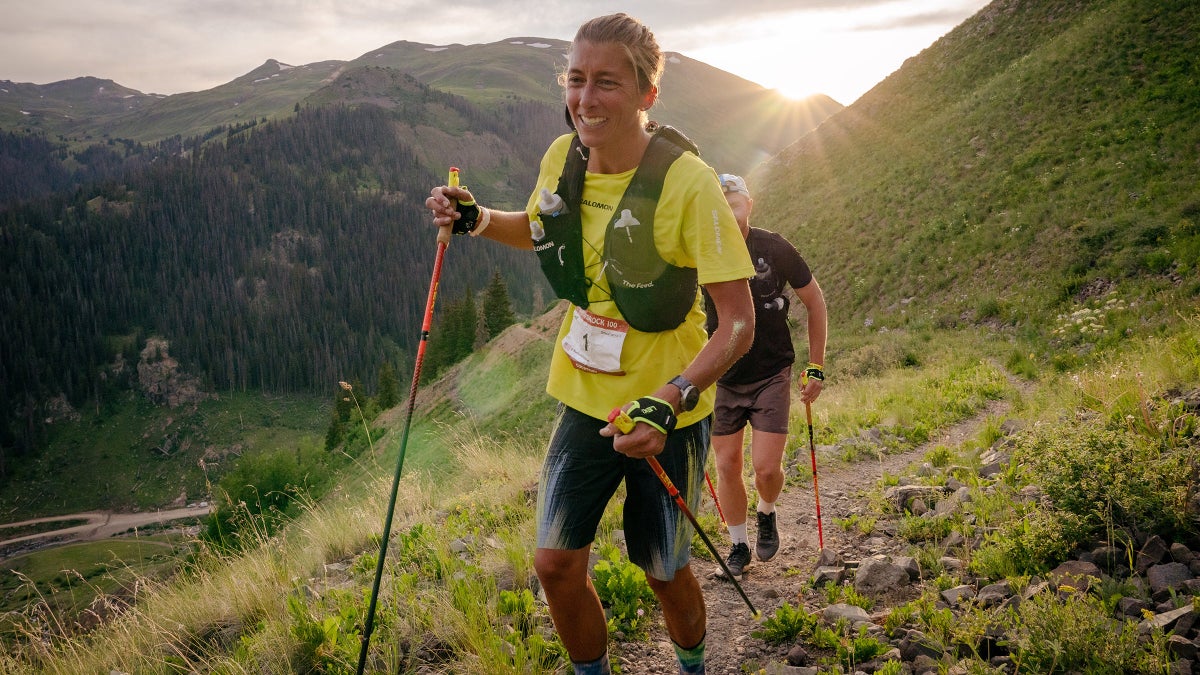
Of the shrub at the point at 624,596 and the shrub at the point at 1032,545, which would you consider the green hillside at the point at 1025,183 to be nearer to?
the shrub at the point at 1032,545

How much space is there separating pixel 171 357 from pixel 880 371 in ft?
595

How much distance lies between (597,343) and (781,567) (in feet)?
10.5

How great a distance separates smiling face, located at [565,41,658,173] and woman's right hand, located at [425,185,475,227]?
0.74 m

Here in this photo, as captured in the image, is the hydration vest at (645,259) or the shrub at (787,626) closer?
the hydration vest at (645,259)

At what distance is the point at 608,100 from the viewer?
258 centimetres

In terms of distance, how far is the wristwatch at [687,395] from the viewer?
2.43m

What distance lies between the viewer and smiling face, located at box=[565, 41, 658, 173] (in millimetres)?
2574

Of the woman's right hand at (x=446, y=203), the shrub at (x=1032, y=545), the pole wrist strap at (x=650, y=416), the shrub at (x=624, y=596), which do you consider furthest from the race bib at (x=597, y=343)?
the shrub at (x=1032, y=545)

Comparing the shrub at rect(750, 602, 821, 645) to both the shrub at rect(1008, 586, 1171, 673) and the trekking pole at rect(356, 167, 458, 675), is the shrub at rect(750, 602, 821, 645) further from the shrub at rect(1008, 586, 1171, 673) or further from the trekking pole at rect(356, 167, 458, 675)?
the trekking pole at rect(356, 167, 458, 675)

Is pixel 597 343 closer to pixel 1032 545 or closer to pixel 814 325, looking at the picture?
pixel 1032 545

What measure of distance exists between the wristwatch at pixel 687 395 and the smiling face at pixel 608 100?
97cm

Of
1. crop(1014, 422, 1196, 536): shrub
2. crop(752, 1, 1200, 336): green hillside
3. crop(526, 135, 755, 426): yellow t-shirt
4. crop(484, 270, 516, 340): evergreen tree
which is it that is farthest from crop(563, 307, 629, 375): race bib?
crop(484, 270, 516, 340): evergreen tree

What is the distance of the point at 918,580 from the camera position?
13.1ft

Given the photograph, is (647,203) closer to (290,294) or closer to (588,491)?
(588,491)
